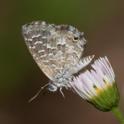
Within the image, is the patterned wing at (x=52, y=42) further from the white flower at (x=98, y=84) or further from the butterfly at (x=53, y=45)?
the white flower at (x=98, y=84)

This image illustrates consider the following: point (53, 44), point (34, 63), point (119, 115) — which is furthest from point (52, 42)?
point (34, 63)

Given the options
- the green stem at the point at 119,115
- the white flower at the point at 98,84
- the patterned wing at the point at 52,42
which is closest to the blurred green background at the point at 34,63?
the patterned wing at the point at 52,42

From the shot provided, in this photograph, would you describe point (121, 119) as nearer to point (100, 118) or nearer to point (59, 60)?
point (59, 60)

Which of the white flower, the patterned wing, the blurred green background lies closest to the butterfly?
the patterned wing

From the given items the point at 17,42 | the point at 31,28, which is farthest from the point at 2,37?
the point at 31,28

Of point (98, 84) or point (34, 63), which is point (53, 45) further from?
point (34, 63)

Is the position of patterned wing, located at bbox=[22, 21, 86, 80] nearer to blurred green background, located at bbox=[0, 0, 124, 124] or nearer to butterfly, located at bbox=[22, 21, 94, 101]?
butterfly, located at bbox=[22, 21, 94, 101]
